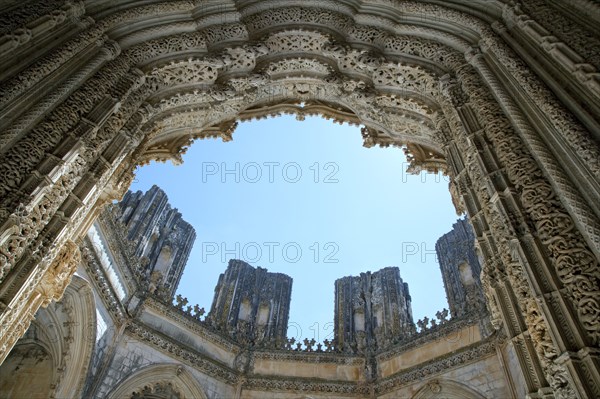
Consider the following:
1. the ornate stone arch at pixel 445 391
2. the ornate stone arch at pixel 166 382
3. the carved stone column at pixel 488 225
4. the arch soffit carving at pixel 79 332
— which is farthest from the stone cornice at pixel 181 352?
the carved stone column at pixel 488 225

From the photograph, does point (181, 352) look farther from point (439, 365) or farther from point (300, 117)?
point (300, 117)

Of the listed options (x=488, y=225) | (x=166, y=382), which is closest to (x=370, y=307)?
(x=166, y=382)

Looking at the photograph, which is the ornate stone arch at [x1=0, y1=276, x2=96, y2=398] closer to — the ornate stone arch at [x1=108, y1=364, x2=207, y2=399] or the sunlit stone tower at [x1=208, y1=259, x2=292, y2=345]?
the ornate stone arch at [x1=108, y1=364, x2=207, y2=399]

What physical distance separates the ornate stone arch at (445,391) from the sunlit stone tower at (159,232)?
29.7ft

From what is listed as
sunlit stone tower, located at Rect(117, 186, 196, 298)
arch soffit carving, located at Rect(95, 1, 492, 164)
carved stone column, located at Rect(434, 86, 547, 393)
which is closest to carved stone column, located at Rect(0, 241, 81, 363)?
arch soffit carving, located at Rect(95, 1, 492, 164)

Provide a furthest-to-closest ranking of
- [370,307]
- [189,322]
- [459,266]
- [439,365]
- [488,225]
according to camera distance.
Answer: [370,307] < [459,266] < [189,322] < [439,365] < [488,225]

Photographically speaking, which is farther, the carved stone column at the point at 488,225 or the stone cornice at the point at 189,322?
the stone cornice at the point at 189,322

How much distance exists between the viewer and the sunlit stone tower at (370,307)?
1550cm

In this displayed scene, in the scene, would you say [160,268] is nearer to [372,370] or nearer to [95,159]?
[372,370]

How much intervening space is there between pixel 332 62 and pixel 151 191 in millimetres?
12991

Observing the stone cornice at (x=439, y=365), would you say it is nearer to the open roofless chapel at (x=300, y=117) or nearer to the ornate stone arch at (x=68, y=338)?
the open roofless chapel at (x=300, y=117)

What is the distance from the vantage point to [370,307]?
1719cm

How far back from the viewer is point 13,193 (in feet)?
11.4

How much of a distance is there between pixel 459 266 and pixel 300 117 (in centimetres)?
1074
